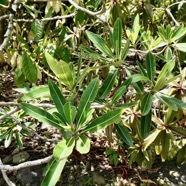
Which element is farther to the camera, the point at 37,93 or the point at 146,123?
the point at 146,123

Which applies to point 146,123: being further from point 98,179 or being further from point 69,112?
point 98,179

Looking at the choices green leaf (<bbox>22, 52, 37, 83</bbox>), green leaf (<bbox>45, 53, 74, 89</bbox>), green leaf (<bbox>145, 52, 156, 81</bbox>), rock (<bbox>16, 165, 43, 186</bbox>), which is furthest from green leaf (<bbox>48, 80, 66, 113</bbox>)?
rock (<bbox>16, 165, 43, 186</bbox>)

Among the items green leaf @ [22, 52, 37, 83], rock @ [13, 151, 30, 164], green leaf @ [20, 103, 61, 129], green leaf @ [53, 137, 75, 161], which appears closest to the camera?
green leaf @ [53, 137, 75, 161]

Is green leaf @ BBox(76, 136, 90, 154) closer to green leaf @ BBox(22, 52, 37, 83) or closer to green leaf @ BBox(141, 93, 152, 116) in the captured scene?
green leaf @ BBox(141, 93, 152, 116)

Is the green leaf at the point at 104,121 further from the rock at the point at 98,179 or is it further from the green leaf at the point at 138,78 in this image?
the rock at the point at 98,179

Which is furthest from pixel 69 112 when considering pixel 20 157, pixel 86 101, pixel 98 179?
pixel 20 157

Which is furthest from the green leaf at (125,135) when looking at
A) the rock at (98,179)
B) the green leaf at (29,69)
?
the rock at (98,179)

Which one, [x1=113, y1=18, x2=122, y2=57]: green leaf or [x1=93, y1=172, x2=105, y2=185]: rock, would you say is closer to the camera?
[x1=113, y1=18, x2=122, y2=57]: green leaf
